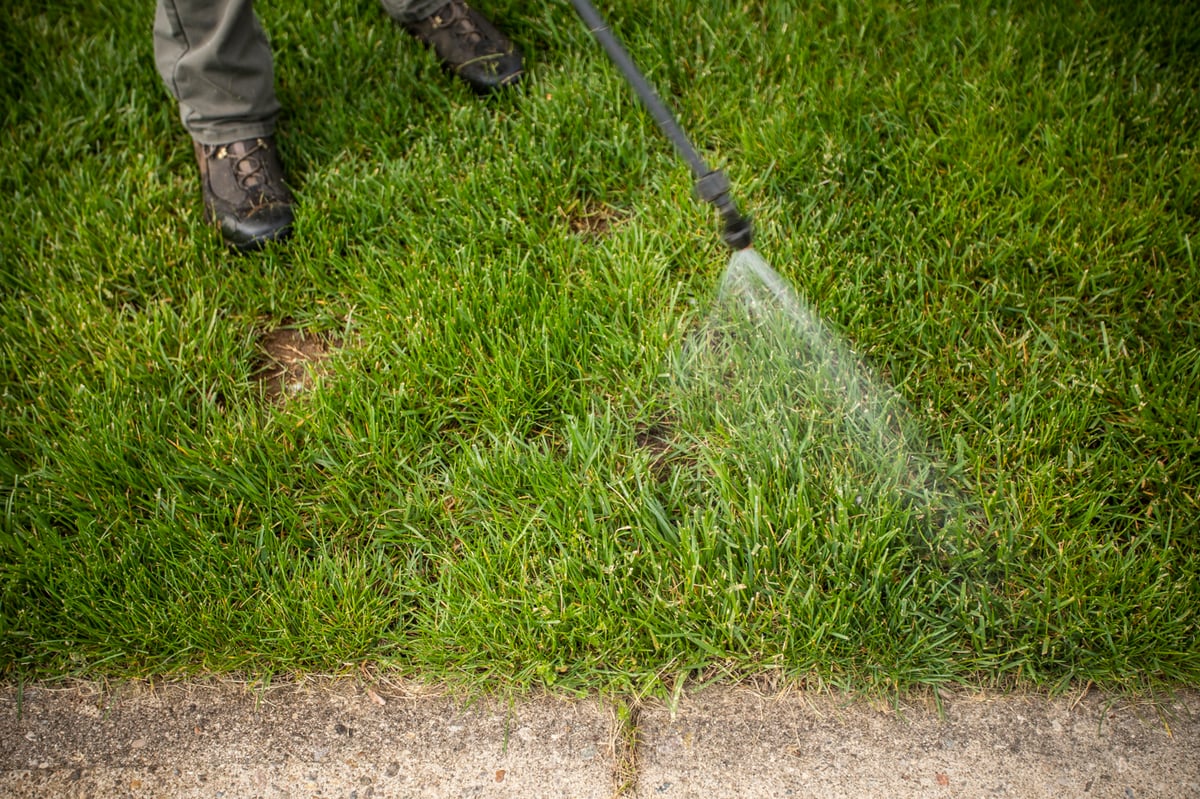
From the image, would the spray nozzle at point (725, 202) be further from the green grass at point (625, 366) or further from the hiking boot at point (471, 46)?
the hiking boot at point (471, 46)

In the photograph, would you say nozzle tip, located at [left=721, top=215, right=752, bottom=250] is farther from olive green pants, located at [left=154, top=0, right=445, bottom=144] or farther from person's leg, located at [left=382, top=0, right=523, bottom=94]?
olive green pants, located at [left=154, top=0, right=445, bottom=144]

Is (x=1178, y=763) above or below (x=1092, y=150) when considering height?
below

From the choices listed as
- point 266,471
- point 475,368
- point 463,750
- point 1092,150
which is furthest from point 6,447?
point 1092,150

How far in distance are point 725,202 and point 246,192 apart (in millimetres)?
1689

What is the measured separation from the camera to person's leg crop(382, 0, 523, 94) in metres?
3.12

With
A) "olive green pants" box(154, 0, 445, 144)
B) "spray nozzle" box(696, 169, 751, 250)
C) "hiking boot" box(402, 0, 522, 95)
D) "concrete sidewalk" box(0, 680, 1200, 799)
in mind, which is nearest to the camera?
"concrete sidewalk" box(0, 680, 1200, 799)

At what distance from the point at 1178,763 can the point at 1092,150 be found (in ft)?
5.95

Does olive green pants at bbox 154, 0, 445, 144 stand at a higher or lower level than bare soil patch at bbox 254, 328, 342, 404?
higher

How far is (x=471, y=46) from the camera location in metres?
3.15

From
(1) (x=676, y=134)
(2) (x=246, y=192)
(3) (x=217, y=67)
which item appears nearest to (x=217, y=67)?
(3) (x=217, y=67)

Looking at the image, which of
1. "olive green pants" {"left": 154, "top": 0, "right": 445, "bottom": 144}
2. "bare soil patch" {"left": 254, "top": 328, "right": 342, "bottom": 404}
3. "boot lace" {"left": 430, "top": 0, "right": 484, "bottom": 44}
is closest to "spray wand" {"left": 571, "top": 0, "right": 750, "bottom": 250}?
"bare soil patch" {"left": 254, "top": 328, "right": 342, "bottom": 404}

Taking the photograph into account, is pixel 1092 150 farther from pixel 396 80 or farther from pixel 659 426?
pixel 396 80

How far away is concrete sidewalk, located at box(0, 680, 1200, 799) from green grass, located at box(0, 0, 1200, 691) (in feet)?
0.25

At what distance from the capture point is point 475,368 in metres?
2.35
